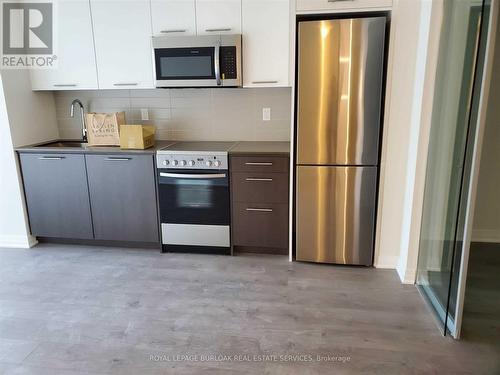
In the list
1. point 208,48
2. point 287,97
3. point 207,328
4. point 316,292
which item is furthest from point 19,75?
point 316,292

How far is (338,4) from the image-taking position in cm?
265

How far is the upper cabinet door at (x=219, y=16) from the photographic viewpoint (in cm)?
305

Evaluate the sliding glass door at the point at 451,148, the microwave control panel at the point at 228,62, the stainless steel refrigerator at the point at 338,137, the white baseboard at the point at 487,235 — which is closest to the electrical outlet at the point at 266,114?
the microwave control panel at the point at 228,62

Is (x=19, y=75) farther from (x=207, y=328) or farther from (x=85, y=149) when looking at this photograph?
(x=207, y=328)

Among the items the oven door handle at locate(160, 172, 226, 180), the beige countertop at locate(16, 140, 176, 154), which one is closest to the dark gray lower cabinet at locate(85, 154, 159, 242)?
the beige countertop at locate(16, 140, 176, 154)

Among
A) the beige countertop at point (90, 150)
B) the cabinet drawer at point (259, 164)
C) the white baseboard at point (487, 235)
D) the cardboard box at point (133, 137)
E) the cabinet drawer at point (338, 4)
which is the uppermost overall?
the cabinet drawer at point (338, 4)

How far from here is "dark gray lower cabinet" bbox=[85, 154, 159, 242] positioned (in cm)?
323

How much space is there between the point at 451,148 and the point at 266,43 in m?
1.62

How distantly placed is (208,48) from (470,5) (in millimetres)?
1831

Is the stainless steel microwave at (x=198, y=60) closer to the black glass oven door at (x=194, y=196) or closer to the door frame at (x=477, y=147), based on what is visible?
the black glass oven door at (x=194, y=196)

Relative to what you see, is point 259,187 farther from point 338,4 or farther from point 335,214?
point 338,4

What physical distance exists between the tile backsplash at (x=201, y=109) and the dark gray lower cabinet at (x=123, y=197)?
25.6 inches

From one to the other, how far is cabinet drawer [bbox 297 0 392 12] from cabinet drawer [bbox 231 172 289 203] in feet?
4.02

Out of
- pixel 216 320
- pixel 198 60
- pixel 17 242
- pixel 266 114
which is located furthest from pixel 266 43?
pixel 17 242
